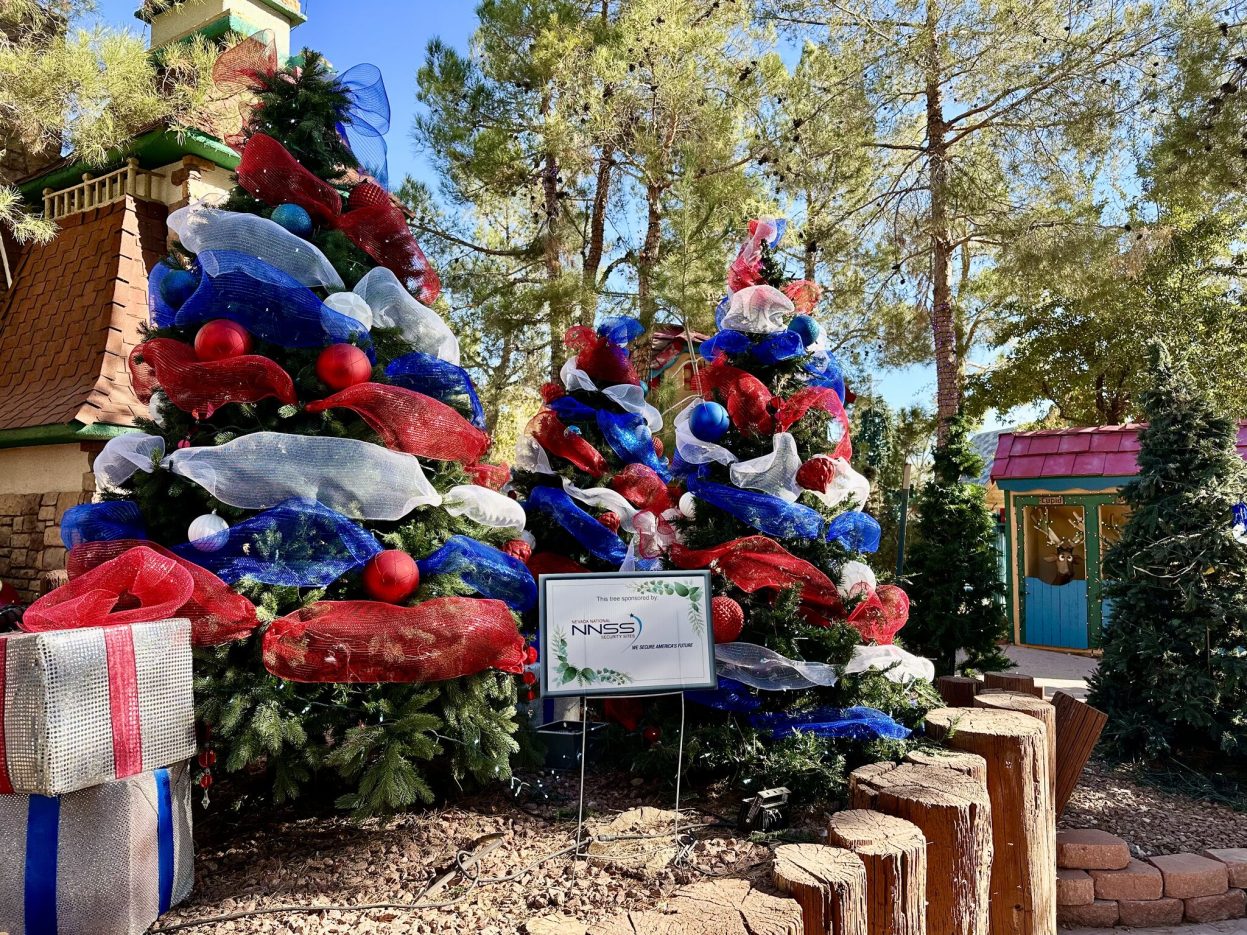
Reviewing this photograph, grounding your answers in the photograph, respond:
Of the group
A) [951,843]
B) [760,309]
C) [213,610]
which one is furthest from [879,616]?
[213,610]

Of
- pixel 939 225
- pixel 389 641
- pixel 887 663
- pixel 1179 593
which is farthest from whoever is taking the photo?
pixel 939 225

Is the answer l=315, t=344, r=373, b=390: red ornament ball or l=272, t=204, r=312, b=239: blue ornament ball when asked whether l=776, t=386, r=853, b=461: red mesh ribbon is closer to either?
l=315, t=344, r=373, b=390: red ornament ball

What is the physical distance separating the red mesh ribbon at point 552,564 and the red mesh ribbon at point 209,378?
5.56ft

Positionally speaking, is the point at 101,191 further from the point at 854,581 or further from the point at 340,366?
the point at 854,581

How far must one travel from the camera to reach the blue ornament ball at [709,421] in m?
3.61

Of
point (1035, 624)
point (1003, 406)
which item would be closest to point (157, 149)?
point (1035, 624)

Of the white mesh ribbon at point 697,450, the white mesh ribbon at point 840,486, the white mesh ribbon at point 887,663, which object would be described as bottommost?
the white mesh ribbon at point 887,663

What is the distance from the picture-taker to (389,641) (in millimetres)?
2529

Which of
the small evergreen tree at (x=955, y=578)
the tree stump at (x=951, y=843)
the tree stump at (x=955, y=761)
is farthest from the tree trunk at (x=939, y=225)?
the tree stump at (x=951, y=843)

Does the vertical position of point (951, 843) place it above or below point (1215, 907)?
above

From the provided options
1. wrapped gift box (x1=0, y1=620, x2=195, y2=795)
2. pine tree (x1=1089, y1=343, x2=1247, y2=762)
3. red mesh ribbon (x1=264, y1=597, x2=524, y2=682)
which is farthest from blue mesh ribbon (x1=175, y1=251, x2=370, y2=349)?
pine tree (x1=1089, y1=343, x2=1247, y2=762)

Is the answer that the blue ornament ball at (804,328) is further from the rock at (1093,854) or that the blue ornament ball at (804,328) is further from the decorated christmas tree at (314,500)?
the rock at (1093,854)

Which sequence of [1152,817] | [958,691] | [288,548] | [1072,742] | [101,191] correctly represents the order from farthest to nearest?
[101,191]
[958,691]
[1152,817]
[1072,742]
[288,548]

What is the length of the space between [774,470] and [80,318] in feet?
21.0
